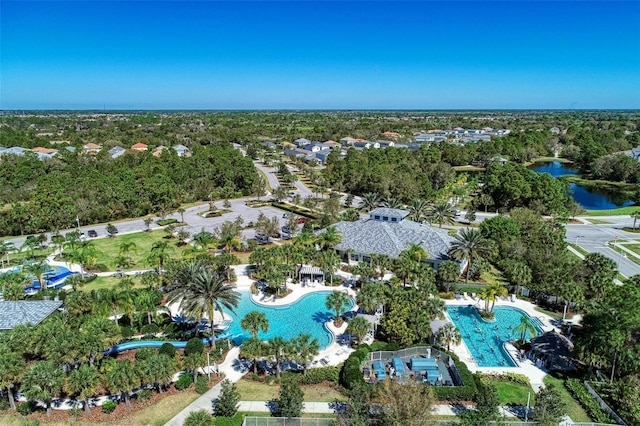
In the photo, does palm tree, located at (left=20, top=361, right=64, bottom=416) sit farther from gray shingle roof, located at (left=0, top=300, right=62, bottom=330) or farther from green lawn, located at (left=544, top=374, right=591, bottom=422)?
green lawn, located at (left=544, top=374, right=591, bottom=422)

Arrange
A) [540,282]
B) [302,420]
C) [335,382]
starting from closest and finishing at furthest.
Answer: [302,420] < [335,382] < [540,282]

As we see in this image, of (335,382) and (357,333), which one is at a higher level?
(357,333)

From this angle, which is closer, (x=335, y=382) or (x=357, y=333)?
(x=335, y=382)

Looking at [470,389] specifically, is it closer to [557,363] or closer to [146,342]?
[557,363]

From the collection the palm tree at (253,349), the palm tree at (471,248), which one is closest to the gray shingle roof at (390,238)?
the palm tree at (471,248)

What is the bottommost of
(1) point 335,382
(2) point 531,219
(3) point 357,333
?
(1) point 335,382

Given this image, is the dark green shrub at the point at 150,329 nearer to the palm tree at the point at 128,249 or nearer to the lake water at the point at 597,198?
the palm tree at the point at 128,249

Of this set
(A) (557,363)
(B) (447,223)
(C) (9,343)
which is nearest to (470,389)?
(A) (557,363)

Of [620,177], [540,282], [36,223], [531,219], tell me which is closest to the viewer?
[540,282]
